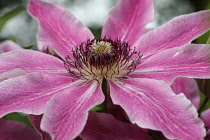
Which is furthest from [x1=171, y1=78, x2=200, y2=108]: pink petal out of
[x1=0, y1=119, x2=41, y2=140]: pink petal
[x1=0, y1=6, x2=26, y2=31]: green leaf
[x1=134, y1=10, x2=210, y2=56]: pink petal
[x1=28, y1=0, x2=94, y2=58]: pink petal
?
[x1=0, y1=6, x2=26, y2=31]: green leaf

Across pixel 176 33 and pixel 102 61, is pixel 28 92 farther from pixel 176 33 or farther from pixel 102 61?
pixel 176 33

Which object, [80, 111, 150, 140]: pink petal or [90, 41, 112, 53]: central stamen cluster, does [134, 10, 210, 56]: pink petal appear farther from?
[80, 111, 150, 140]: pink petal

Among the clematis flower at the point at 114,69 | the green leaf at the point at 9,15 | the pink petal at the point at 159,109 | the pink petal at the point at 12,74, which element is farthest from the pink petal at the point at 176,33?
the green leaf at the point at 9,15

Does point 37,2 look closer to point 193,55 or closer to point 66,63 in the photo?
point 66,63

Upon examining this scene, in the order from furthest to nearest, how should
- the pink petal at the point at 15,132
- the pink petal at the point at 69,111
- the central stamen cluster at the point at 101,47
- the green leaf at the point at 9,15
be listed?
the green leaf at the point at 9,15 → the central stamen cluster at the point at 101,47 → the pink petal at the point at 15,132 → the pink petal at the point at 69,111

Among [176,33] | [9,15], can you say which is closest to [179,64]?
[176,33]

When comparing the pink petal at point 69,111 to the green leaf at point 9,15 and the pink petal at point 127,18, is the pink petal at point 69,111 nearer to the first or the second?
the pink petal at point 127,18
